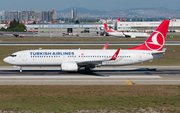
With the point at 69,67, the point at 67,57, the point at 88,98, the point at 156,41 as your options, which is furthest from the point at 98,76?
the point at 88,98

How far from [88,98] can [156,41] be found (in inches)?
824

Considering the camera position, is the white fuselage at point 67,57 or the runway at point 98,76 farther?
the white fuselage at point 67,57

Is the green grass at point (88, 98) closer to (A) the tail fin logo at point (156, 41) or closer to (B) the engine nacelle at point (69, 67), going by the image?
(B) the engine nacelle at point (69, 67)

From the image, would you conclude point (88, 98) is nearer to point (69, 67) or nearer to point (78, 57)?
point (69, 67)

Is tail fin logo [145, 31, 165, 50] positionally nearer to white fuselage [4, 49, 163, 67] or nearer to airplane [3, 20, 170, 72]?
airplane [3, 20, 170, 72]

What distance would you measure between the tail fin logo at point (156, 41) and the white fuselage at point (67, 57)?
1.51 meters

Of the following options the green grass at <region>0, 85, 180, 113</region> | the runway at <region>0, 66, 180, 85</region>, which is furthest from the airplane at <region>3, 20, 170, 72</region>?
the green grass at <region>0, 85, 180, 113</region>

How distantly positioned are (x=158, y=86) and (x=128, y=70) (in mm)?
12334

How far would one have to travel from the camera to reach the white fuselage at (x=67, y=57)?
3897 cm

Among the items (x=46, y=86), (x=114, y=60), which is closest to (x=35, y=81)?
(x=46, y=86)

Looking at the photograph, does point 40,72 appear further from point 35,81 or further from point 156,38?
point 156,38

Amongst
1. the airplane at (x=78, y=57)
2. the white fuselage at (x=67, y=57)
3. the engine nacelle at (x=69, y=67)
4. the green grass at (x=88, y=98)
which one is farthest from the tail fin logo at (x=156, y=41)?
the engine nacelle at (x=69, y=67)

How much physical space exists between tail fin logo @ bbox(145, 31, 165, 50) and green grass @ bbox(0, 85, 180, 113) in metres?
12.1

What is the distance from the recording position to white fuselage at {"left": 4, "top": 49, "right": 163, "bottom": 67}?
39.0 meters
